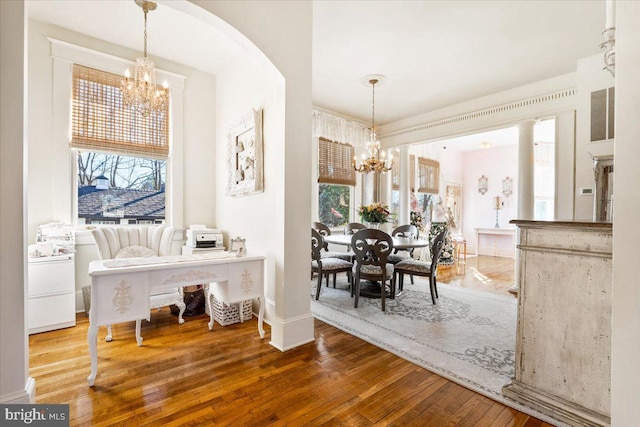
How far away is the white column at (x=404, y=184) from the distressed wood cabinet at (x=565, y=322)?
4437 mm

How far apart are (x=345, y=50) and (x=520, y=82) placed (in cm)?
287

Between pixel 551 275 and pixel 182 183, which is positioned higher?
pixel 182 183

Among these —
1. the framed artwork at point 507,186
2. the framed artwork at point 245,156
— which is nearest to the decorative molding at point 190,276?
the framed artwork at point 245,156

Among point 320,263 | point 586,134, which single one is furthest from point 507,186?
point 320,263

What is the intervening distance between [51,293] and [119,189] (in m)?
1.44

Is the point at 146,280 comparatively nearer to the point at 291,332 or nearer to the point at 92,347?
the point at 92,347

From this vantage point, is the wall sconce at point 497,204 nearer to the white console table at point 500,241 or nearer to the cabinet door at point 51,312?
the white console table at point 500,241

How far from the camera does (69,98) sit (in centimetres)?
322

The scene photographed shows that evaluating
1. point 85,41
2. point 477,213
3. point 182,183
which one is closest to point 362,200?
point 182,183

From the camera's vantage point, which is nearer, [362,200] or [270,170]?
[270,170]

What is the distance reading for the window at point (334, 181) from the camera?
549cm

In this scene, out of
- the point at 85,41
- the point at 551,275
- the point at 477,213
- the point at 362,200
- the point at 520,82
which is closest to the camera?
the point at 551,275

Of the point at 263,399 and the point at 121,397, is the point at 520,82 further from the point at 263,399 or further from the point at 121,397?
the point at 121,397

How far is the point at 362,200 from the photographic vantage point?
6203mm
